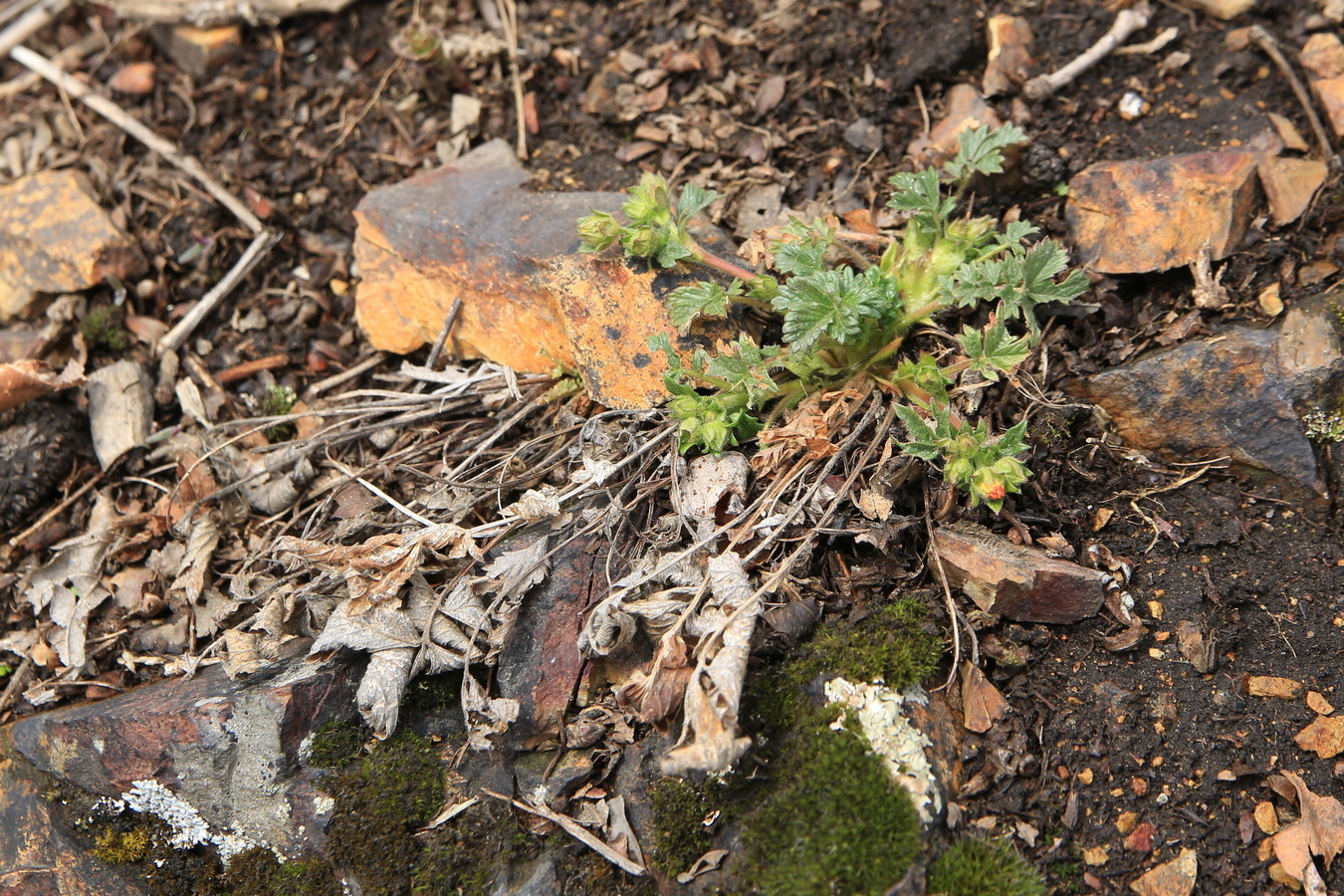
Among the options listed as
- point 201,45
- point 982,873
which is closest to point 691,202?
point 982,873

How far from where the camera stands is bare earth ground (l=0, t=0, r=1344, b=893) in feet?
9.02

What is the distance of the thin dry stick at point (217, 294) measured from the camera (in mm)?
4410

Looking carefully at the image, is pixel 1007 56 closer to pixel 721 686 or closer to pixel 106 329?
pixel 721 686

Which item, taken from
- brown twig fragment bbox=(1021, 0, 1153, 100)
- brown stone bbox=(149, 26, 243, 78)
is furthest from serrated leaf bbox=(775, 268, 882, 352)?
brown stone bbox=(149, 26, 243, 78)

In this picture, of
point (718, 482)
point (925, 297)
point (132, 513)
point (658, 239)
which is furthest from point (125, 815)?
point (925, 297)

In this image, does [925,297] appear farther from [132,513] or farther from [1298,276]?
[132,513]

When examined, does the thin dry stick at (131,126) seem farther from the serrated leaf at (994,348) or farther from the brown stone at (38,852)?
the serrated leaf at (994,348)

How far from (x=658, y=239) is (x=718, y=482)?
3.02ft

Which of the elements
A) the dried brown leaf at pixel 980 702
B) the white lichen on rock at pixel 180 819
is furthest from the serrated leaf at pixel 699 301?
the white lichen on rock at pixel 180 819

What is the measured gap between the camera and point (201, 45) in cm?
500

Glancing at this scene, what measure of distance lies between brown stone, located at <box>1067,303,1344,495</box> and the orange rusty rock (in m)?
0.47

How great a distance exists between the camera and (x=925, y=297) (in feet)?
10.8

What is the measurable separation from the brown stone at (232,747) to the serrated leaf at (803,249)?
2.01 meters

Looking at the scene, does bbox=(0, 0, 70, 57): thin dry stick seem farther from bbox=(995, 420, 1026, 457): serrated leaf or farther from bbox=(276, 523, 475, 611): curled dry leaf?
bbox=(995, 420, 1026, 457): serrated leaf
